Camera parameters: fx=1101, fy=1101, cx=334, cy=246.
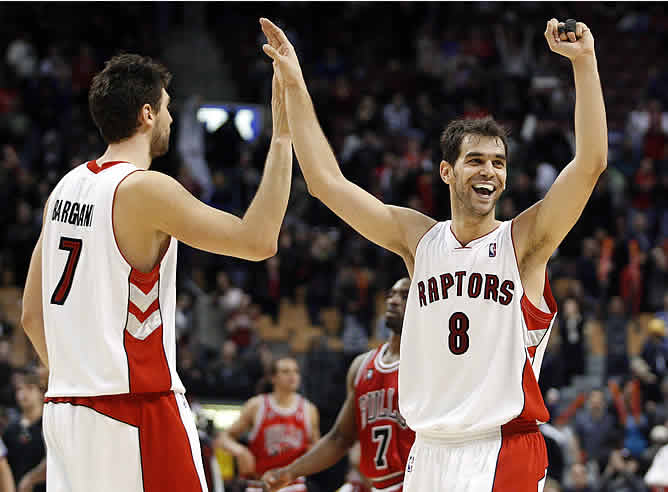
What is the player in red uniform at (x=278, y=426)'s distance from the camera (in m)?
10.2

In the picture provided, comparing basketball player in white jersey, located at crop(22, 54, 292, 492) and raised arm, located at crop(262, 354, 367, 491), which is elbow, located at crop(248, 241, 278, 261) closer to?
basketball player in white jersey, located at crop(22, 54, 292, 492)

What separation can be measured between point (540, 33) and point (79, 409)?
20.2 m

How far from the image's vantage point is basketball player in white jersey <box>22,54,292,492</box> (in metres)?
4.11

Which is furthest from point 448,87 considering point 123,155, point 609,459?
point 123,155

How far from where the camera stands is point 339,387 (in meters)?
14.3

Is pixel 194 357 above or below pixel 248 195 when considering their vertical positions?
below

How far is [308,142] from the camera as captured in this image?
16.2 ft

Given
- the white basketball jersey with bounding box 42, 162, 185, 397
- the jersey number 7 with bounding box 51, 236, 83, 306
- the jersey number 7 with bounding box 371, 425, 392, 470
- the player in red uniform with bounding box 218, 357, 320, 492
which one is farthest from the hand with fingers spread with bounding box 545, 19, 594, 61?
the player in red uniform with bounding box 218, 357, 320, 492

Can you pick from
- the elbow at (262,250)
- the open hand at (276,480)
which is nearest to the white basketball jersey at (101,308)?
the elbow at (262,250)

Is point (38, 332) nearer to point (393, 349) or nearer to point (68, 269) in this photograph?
point (68, 269)

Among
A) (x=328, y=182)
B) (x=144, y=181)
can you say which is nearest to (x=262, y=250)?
(x=144, y=181)

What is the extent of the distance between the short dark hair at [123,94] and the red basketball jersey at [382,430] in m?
2.98

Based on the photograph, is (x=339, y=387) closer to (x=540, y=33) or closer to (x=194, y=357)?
(x=194, y=357)

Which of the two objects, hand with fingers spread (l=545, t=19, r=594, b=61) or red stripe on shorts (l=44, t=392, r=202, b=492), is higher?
hand with fingers spread (l=545, t=19, r=594, b=61)
